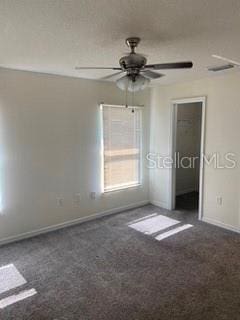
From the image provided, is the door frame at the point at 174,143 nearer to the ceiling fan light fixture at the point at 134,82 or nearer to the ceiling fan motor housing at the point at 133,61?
the ceiling fan light fixture at the point at 134,82

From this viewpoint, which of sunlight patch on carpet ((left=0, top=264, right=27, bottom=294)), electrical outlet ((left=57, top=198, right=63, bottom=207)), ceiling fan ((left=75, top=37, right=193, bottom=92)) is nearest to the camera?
ceiling fan ((left=75, top=37, right=193, bottom=92))

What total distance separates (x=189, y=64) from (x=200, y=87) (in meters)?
2.16

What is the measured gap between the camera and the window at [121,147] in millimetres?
4346

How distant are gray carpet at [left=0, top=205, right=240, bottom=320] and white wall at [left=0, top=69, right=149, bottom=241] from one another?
402 mm

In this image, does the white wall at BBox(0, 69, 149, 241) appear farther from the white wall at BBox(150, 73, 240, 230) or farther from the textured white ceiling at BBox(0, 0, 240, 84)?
the white wall at BBox(150, 73, 240, 230)

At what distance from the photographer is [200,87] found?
4.09 meters

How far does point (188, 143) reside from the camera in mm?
5855

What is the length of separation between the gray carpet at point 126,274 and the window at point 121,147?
98cm

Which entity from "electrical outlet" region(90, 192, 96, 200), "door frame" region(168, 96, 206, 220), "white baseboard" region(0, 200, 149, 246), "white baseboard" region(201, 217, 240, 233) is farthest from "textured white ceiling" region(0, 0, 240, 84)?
"white baseboard" region(201, 217, 240, 233)

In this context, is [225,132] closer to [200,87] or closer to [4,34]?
[200,87]

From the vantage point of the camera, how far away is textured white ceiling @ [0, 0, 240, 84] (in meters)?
1.64

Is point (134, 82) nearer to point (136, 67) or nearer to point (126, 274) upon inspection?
point (136, 67)

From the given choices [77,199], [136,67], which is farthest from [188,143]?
[136,67]

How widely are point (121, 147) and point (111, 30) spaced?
8.77 feet
